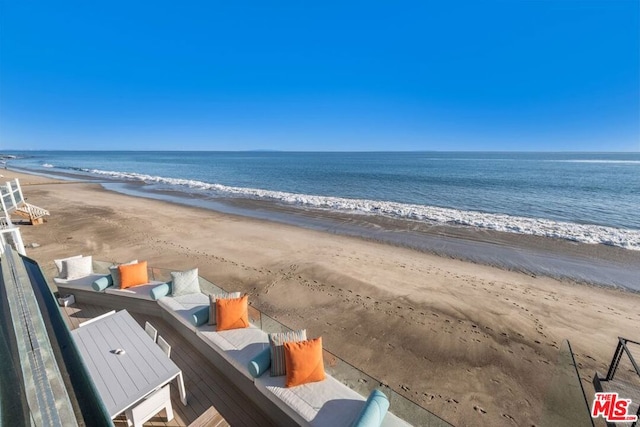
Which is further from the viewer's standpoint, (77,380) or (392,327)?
(392,327)

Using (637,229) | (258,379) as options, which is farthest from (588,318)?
(637,229)

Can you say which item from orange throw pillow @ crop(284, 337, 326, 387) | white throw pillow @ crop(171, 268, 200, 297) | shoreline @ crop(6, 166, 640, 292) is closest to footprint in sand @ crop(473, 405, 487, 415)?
orange throw pillow @ crop(284, 337, 326, 387)

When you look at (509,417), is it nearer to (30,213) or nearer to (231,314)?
(231,314)

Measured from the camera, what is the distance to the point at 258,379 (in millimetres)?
4133

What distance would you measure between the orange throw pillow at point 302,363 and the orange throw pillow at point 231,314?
4.81ft

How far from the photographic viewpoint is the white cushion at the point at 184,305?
5.52 metres

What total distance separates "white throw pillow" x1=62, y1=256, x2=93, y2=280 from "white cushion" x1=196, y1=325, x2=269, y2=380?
443 cm

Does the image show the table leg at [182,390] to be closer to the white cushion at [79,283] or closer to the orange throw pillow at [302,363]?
the orange throw pillow at [302,363]

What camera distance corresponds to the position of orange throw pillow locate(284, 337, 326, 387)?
4059 mm

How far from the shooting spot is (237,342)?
4883 millimetres

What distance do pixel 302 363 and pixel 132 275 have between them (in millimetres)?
5124

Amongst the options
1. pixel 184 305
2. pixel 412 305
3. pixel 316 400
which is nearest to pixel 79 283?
pixel 184 305

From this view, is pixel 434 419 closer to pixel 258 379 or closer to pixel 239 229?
pixel 258 379

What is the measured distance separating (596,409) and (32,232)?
19.7m
